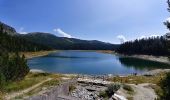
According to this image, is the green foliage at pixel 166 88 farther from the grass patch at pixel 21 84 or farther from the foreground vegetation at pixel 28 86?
the grass patch at pixel 21 84

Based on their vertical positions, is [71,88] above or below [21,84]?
above

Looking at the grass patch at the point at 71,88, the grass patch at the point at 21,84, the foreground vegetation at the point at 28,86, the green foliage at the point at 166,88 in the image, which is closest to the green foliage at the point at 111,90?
the grass patch at the point at 71,88

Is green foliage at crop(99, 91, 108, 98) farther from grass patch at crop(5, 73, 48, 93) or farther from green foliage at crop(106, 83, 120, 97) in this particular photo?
grass patch at crop(5, 73, 48, 93)

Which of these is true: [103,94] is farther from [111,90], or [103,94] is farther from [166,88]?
[166,88]

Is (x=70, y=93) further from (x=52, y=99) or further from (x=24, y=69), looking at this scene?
(x=24, y=69)

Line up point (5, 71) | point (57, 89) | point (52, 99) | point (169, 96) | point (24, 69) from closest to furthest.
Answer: point (169, 96) < point (52, 99) < point (57, 89) < point (5, 71) < point (24, 69)

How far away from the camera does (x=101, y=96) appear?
124 feet

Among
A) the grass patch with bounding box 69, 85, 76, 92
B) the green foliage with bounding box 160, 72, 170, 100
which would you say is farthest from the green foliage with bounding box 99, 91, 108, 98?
the green foliage with bounding box 160, 72, 170, 100

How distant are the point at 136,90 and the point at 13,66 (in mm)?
42830

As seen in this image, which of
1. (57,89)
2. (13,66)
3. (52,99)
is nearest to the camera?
(52,99)

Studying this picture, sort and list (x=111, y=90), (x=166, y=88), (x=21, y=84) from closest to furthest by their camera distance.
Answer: (x=166, y=88) < (x=111, y=90) < (x=21, y=84)

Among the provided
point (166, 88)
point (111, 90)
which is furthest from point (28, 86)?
point (166, 88)

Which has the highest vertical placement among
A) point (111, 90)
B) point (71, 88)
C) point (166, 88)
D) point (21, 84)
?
point (166, 88)

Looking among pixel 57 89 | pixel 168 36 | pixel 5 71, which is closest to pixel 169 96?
pixel 168 36
